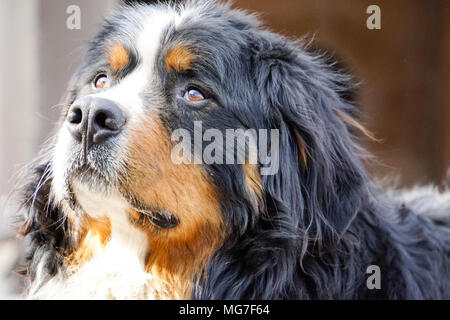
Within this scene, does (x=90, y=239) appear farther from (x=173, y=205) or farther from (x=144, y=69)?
(x=144, y=69)

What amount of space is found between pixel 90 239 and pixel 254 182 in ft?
2.03

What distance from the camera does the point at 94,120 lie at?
5.71 feet

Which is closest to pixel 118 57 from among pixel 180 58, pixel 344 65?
pixel 180 58

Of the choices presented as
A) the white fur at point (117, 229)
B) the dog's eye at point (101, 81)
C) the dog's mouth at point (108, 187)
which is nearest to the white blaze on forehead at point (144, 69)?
the white fur at point (117, 229)

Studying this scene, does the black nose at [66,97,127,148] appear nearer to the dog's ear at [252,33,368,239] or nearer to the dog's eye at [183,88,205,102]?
the dog's eye at [183,88,205,102]

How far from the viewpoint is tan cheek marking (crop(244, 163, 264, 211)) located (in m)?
1.96

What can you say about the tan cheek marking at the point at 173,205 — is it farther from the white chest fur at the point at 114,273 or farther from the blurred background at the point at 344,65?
the blurred background at the point at 344,65

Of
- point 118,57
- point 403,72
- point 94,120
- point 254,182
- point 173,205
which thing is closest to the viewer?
point 94,120

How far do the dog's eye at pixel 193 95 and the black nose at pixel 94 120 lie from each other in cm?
26

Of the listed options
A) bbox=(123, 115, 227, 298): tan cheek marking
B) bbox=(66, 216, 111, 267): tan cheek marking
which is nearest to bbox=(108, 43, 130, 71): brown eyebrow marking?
bbox=(123, 115, 227, 298): tan cheek marking

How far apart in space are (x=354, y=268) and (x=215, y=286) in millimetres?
491

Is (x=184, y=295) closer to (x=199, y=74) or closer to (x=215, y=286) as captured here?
(x=215, y=286)

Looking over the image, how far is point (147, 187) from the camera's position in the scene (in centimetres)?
182
